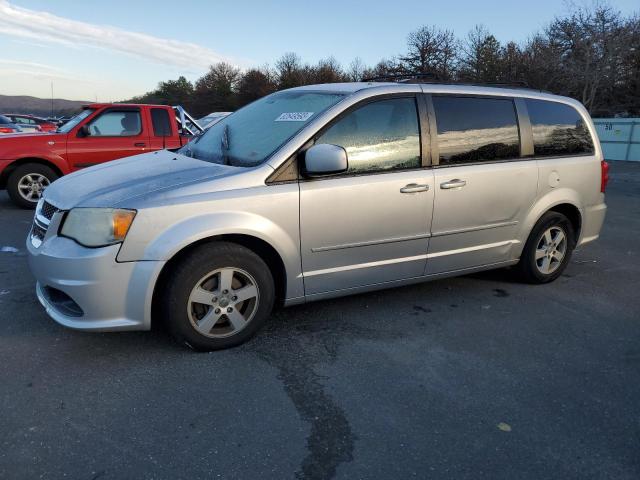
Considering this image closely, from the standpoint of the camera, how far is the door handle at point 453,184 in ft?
13.1

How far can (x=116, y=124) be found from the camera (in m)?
8.44

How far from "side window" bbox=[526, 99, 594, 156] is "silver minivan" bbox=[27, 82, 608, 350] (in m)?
0.02

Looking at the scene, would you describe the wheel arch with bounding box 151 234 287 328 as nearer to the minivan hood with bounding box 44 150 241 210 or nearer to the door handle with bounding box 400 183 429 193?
the minivan hood with bounding box 44 150 241 210

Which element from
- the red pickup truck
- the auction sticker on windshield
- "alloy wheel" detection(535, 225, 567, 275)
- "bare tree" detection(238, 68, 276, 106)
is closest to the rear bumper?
"alloy wheel" detection(535, 225, 567, 275)

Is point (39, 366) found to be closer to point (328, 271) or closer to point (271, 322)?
point (271, 322)

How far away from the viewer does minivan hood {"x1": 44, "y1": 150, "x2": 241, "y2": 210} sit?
10.4 ft

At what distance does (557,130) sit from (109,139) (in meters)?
6.61

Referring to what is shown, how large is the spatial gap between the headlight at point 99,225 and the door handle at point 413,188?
187 centimetres

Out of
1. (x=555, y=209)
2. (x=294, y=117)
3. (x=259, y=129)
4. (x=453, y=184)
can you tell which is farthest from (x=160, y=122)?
(x=555, y=209)

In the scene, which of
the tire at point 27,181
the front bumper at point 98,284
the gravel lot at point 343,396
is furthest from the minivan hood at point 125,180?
the tire at point 27,181

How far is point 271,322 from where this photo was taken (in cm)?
389

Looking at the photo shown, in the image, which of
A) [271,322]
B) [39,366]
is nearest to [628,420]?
[271,322]

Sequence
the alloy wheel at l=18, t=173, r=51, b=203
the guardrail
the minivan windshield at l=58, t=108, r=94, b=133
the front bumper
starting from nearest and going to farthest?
the front bumper, the alloy wheel at l=18, t=173, r=51, b=203, the minivan windshield at l=58, t=108, r=94, b=133, the guardrail

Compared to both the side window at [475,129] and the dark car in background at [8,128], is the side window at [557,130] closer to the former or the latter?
the side window at [475,129]
